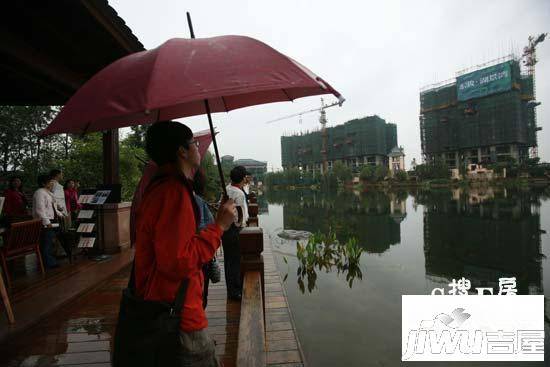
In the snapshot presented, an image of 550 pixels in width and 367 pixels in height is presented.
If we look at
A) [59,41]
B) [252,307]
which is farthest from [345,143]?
[252,307]

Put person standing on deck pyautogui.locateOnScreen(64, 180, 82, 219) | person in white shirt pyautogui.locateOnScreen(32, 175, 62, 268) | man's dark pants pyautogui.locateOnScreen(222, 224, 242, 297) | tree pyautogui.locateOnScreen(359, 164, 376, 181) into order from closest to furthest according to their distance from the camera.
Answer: man's dark pants pyautogui.locateOnScreen(222, 224, 242, 297) < person in white shirt pyautogui.locateOnScreen(32, 175, 62, 268) < person standing on deck pyautogui.locateOnScreen(64, 180, 82, 219) < tree pyautogui.locateOnScreen(359, 164, 376, 181)

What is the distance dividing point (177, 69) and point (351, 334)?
531 cm

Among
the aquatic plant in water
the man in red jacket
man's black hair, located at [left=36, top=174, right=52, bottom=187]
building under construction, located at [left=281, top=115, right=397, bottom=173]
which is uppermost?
building under construction, located at [left=281, top=115, right=397, bottom=173]

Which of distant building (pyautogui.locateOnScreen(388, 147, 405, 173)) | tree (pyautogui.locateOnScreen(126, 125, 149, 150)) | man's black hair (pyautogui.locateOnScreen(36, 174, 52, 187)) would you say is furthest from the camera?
distant building (pyautogui.locateOnScreen(388, 147, 405, 173))

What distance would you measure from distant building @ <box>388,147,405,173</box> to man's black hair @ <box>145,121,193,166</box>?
304ft

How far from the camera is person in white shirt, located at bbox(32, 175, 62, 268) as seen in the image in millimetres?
4820

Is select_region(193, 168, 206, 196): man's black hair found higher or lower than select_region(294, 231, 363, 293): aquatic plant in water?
higher

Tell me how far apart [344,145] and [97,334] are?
9279 cm

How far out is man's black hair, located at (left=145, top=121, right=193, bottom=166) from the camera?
1312 mm

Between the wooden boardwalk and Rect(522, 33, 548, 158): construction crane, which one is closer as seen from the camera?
the wooden boardwalk

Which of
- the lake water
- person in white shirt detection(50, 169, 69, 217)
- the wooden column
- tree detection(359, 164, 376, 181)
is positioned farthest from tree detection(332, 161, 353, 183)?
person in white shirt detection(50, 169, 69, 217)

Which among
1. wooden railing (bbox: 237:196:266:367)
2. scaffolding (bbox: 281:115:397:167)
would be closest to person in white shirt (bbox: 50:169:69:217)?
wooden railing (bbox: 237:196:266:367)

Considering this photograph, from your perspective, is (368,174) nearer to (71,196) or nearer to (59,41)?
(71,196)

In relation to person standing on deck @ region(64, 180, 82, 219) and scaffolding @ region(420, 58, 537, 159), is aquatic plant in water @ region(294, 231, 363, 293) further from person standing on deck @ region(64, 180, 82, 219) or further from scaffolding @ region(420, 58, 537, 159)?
scaffolding @ region(420, 58, 537, 159)
